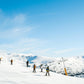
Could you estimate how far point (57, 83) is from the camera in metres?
18.5

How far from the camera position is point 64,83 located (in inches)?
736

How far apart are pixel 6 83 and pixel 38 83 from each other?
151 inches

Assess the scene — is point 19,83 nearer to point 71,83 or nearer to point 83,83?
point 71,83

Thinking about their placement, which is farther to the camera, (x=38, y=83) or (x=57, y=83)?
(x=57, y=83)

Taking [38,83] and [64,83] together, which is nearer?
[38,83]

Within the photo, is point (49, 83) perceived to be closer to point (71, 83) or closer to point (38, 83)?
point (38, 83)

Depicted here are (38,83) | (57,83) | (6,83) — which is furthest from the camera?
(57,83)

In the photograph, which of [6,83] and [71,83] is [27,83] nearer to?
[6,83]

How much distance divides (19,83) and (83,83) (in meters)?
8.77

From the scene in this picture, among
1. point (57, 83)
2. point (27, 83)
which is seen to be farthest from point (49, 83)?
point (27, 83)

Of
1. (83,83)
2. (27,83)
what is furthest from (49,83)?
(83,83)

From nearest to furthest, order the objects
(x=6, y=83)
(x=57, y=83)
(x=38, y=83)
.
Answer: (x=6, y=83), (x=38, y=83), (x=57, y=83)

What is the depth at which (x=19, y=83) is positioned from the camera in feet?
53.5

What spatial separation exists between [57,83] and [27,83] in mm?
4247
